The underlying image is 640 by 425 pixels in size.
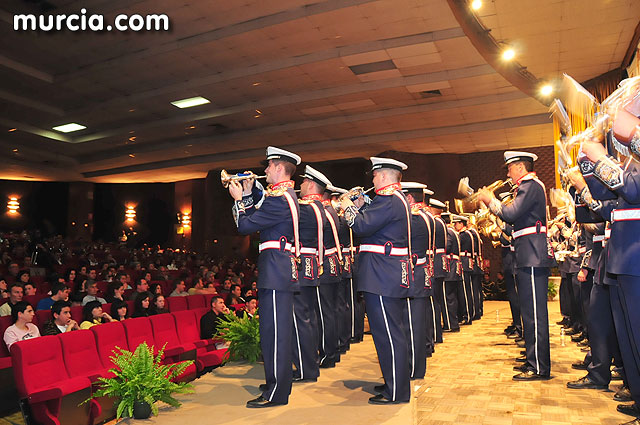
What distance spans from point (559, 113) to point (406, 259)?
1.48 metres

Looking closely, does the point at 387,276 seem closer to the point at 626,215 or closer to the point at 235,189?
the point at 235,189

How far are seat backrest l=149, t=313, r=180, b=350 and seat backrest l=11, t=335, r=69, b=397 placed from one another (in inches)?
50.0

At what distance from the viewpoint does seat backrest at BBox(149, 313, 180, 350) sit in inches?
231

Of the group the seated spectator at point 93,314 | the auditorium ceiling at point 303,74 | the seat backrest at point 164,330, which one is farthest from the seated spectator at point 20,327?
the auditorium ceiling at point 303,74

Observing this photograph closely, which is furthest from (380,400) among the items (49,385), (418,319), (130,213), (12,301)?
(130,213)

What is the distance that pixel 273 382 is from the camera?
3.79m

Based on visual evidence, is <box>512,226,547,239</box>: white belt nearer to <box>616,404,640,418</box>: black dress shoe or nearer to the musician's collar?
the musician's collar

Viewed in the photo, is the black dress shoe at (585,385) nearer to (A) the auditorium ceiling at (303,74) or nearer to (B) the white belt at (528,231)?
(B) the white belt at (528,231)

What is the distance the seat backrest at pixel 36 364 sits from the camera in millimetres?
4223

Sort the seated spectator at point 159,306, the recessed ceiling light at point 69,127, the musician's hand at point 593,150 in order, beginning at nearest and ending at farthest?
the musician's hand at point 593,150
the seated spectator at point 159,306
the recessed ceiling light at point 69,127

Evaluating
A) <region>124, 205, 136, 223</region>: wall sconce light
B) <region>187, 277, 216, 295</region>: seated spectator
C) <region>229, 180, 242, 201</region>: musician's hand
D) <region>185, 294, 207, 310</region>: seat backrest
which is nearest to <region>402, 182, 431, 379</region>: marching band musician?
<region>229, 180, 242, 201</region>: musician's hand

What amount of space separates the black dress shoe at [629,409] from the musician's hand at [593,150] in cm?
189

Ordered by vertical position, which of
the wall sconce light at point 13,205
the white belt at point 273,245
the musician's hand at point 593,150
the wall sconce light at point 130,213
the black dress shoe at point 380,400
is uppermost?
the wall sconce light at point 13,205

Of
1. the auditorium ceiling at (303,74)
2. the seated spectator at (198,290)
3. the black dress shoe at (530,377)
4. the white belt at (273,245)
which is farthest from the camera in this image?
the seated spectator at (198,290)
